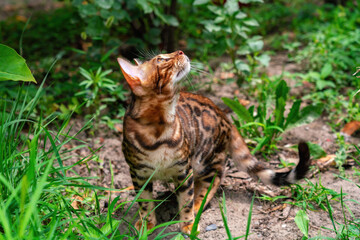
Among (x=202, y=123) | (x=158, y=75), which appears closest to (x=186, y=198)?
(x=202, y=123)

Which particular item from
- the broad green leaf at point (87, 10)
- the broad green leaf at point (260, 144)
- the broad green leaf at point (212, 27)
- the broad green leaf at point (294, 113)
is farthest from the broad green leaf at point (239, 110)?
the broad green leaf at point (87, 10)

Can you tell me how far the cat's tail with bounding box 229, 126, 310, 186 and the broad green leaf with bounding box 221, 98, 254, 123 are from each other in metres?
0.28

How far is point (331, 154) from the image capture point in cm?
361

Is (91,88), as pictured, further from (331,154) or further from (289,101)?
(331,154)

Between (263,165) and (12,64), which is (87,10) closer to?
(12,64)

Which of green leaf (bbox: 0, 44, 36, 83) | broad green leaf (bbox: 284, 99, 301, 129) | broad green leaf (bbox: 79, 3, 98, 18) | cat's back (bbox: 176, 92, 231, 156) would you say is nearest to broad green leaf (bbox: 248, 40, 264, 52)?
broad green leaf (bbox: 284, 99, 301, 129)

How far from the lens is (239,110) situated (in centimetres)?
362

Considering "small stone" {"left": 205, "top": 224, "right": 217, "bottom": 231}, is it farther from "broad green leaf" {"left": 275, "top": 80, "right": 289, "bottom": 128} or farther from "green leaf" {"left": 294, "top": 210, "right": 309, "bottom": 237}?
"broad green leaf" {"left": 275, "top": 80, "right": 289, "bottom": 128}

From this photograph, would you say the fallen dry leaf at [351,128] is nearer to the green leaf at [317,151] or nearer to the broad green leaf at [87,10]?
the green leaf at [317,151]

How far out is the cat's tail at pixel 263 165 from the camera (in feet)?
9.12

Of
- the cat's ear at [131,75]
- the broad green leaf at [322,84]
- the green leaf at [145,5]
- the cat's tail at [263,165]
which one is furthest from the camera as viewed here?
the broad green leaf at [322,84]

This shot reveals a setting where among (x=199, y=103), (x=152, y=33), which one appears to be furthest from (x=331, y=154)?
(x=152, y=33)

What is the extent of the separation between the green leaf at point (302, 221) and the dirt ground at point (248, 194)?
4.5 inches

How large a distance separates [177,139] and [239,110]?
1.18 m
